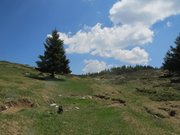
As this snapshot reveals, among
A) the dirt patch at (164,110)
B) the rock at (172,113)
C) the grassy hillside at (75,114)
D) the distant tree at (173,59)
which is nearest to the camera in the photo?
the grassy hillside at (75,114)

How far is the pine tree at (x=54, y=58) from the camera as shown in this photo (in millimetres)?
74875

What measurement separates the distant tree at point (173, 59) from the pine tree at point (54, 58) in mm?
27465

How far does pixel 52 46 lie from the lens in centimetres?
7725

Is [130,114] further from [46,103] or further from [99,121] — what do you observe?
[46,103]

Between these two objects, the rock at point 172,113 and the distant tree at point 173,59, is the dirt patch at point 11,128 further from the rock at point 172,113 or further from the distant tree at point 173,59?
the distant tree at point 173,59

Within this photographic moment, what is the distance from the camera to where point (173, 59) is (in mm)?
91062

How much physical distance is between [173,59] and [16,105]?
58.0 m

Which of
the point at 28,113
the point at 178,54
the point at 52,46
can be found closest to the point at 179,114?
the point at 28,113

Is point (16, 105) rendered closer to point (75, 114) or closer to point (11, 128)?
point (75, 114)

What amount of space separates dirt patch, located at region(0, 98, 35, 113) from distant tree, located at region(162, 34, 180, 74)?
55.6 meters

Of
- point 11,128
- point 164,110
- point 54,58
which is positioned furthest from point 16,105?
point 54,58

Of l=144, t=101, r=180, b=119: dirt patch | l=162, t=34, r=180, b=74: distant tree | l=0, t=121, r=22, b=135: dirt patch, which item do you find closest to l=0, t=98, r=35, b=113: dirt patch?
l=0, t=121, r=22, b=135: dirt patch

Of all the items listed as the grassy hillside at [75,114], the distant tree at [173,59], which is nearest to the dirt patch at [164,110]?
the grassy hillside at [75,114]

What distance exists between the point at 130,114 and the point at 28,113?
10.2 meters
